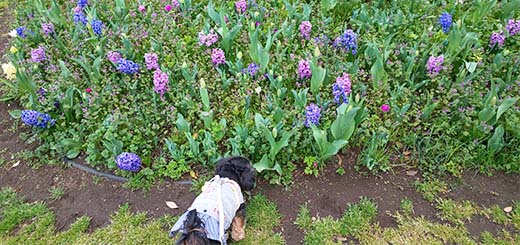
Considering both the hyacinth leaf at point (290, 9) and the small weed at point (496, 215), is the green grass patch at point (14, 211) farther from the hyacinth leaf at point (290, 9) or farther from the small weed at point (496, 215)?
the small weed at point (496, 215)

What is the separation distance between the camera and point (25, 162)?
3057mm

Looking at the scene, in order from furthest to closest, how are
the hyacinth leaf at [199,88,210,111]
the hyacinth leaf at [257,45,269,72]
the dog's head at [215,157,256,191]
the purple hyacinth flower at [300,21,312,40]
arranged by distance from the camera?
the purple hyacinth flower at [300,21,312,40], the hyacinth leaf at [257,45,269,72], the hyacinth leaf at [199,88,210,111], the dog's head at [215,157,256,191]

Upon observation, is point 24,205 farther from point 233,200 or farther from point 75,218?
point 233,200

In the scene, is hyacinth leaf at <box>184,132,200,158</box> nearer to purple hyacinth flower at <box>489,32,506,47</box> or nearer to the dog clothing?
the dog clothing

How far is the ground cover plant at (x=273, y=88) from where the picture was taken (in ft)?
9.48

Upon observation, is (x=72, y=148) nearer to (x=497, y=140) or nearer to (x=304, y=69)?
(x=304, y=69)

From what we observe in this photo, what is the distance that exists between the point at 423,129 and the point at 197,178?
5.49ft

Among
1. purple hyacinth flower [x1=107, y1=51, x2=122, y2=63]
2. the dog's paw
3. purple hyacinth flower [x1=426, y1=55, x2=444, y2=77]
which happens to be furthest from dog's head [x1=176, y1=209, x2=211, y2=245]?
purple hyacinth flower [x1=426, y1=55, x2=444, y2=77]

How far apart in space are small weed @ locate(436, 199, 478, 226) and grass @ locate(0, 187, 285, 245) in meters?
1.06

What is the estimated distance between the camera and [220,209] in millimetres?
2246

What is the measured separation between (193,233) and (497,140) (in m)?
2.11

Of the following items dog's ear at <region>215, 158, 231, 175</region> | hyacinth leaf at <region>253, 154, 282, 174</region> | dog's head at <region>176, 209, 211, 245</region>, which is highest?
dog's ear at <region>215, 158, 231, 175</region>

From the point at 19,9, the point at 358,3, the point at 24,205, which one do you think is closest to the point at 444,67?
the point at 358,3

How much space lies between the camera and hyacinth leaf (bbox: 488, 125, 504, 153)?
2836 mm
